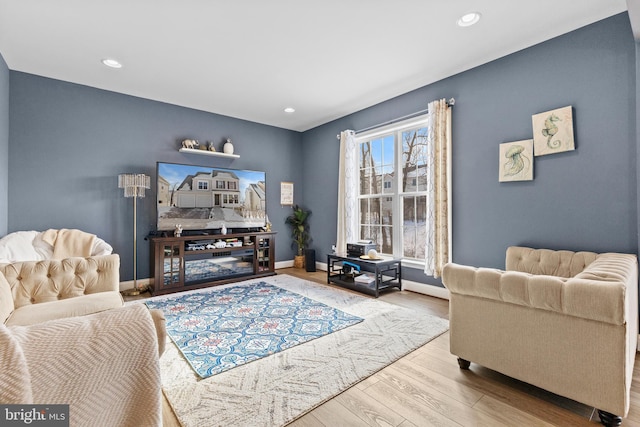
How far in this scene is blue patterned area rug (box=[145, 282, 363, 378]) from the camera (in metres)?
2.18

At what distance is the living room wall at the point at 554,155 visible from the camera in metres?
2.32

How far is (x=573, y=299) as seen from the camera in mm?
1415

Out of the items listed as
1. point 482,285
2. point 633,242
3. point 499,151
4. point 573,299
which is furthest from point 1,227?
point 633,242

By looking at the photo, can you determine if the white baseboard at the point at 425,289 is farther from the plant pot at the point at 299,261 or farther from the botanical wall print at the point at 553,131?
the plant pot at the point at 299,261

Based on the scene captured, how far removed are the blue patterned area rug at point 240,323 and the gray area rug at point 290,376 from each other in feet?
0.31

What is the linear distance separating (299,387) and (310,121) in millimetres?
4482

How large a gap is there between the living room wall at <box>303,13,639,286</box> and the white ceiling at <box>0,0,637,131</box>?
20 cm

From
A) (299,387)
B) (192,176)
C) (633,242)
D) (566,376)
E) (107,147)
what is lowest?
(299,387)

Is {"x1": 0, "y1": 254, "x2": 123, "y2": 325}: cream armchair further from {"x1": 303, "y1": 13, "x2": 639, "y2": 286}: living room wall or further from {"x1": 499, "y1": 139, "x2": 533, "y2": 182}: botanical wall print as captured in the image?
{"x1": 499, "y1": 139, "x2": 533, "y2": 182}: botanical wall print

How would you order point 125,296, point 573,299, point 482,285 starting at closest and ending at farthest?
point 573,299 → point 482,285 → point 125,296

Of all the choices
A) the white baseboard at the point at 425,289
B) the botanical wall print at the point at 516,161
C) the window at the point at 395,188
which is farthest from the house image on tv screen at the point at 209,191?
the botanical wall print at the point at 516,161

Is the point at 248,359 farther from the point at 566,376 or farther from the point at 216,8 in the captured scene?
the point at 216,8

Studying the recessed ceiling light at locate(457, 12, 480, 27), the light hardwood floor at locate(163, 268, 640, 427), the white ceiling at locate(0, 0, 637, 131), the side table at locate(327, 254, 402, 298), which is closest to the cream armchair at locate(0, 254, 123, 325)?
the light hardwood floor at locate(163, 268, 640, 427)

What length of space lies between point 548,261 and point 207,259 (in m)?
4.14
